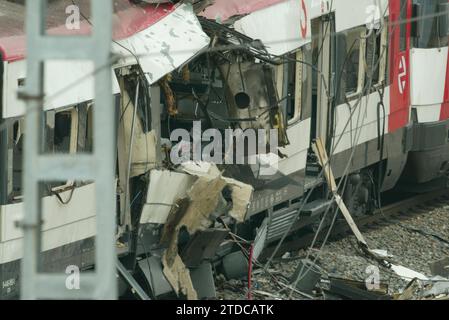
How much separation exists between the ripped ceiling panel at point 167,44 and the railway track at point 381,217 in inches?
124

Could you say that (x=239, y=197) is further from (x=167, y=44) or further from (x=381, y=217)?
(x=381, y=217)

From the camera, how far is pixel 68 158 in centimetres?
512

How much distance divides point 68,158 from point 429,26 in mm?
11149

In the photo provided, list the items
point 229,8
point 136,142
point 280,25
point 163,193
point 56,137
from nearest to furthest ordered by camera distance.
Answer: point 56,137 < point 136,142 < point 163,193 < point 229,8 < point 280,25

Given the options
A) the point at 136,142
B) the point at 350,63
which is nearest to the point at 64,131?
the point at 136,142

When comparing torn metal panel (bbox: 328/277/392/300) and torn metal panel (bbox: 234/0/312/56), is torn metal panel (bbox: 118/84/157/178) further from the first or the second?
torn metal panel (bbox: 328/277/392/300)

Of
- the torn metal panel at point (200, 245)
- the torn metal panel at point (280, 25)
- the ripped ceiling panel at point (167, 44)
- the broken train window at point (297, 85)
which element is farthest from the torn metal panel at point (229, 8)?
the torn metal panel at point (200, 245)

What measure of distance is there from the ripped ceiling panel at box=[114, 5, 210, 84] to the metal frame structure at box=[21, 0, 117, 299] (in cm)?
448

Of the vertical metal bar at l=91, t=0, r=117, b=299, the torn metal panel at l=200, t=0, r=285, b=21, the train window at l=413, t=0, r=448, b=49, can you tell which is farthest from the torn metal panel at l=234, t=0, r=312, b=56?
the vertical metal bar at l=91, t=0, r=117, b=299

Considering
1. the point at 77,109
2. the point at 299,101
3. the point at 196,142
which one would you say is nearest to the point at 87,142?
the point at 77,109

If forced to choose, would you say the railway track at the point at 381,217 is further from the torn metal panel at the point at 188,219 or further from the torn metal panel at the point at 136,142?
the torn metal panel at the point at 136,142

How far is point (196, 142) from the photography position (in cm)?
1092
